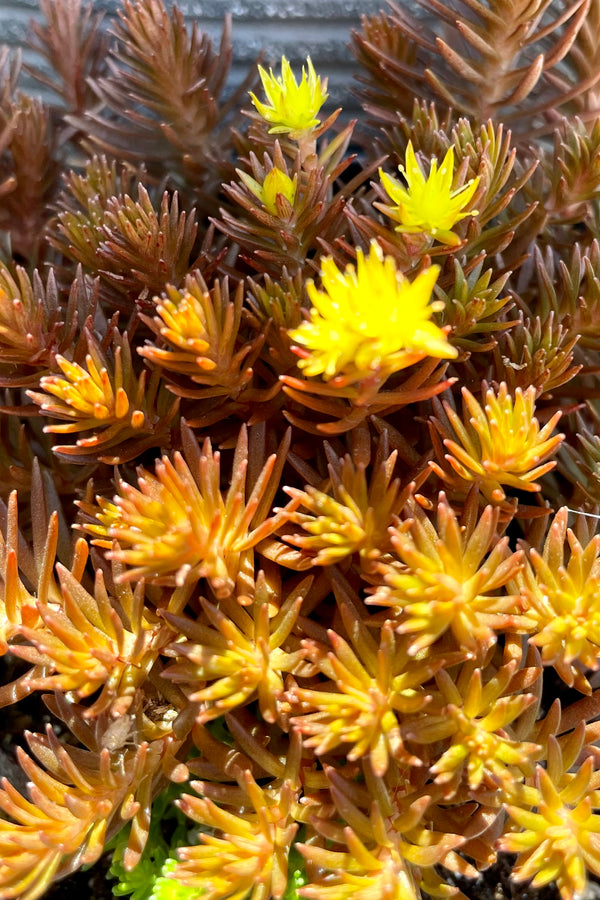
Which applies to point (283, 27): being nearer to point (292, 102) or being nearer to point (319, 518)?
point (292, 102)

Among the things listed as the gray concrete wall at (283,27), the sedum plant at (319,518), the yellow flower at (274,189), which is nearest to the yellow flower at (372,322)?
the sedum plant at (319,518)

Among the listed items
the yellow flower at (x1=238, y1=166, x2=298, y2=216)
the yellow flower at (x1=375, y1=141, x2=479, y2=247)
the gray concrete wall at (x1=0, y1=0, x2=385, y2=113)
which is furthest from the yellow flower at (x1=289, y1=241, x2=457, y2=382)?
the gray concrete wall at (x1=0, y1=0, x2=385, y2=113)

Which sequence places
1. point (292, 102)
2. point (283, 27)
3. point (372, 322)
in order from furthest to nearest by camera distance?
point (283, 27)
point (292, 102)
point (372, 322)

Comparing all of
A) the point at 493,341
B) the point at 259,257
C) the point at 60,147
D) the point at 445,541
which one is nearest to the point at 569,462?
the point at 493,341

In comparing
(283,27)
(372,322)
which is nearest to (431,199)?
(372,322)

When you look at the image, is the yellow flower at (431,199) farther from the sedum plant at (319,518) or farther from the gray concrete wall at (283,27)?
the gray concrete wall at (283,27)

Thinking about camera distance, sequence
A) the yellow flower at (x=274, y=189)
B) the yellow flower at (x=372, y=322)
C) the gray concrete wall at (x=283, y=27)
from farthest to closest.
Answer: the gray concrete wall at (x=283, y=27) → the yellow flower at (x=274, y=189) → the yellow flower at (x=372, y=322)

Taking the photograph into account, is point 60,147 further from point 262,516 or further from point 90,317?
point 262,516
